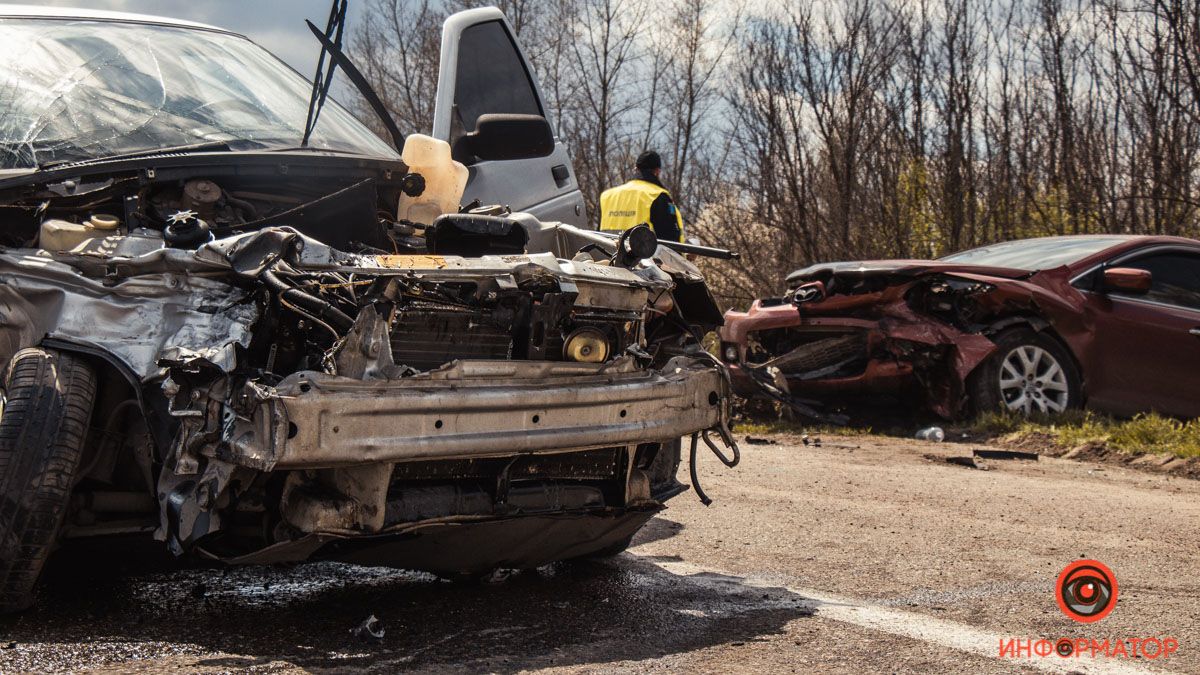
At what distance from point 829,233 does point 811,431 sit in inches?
244

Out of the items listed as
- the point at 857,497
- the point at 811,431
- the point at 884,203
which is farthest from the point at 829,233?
the point at 857,497

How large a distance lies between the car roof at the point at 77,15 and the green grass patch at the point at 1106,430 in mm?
5782

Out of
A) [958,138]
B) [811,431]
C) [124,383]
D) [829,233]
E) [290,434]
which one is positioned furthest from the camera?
[829,233]

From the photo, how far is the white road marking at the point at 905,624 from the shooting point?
333 centimetres

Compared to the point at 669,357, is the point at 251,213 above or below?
above

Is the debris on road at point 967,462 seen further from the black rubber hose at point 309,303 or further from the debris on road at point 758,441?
the black rubber hose at point 309,303

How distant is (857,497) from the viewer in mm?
6316

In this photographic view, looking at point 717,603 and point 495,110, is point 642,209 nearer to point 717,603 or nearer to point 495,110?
point 495,110

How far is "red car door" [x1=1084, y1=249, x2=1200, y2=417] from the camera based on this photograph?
8641 mm

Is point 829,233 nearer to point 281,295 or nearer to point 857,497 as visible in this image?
point 857,497

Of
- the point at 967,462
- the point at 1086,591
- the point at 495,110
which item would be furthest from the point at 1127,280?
the point at 1086,591

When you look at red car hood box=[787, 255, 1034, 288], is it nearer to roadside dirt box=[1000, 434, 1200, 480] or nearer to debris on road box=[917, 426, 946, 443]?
debris on road box=[917, 426, 946, 443]

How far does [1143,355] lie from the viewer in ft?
28.6

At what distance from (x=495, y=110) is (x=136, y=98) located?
2.13 metres
